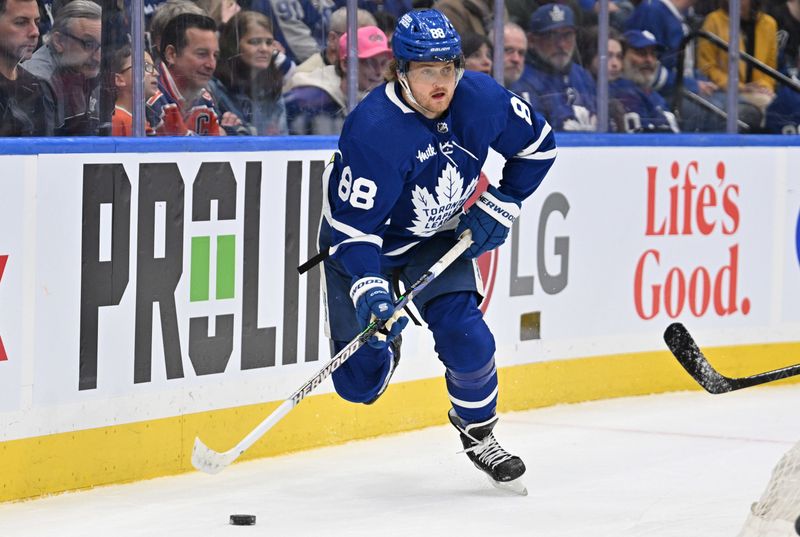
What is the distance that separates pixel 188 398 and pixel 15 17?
3.78ft

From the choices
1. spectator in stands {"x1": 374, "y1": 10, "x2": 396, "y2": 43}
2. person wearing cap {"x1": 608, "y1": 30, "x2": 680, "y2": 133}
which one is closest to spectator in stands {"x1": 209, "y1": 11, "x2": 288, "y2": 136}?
spectator in stands {"x1": 374, "y1": 10, "x2": 396, "y2": 43}

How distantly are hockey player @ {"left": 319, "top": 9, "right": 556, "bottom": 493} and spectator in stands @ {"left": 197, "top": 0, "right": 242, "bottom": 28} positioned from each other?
79cm

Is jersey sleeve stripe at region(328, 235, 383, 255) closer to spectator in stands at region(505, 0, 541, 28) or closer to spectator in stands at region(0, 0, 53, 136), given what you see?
spectator in stands at region(0, 0, 53, 136)

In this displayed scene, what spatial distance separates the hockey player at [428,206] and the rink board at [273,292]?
1.41ft

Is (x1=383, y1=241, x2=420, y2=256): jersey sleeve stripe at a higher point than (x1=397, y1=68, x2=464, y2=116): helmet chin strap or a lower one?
lower

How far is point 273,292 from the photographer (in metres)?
4.70

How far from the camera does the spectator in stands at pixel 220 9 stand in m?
4.59

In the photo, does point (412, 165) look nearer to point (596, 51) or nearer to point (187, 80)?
point (187, 80)

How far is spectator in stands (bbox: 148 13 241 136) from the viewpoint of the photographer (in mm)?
4492

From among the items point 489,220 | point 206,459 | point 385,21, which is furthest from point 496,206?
point 385,21

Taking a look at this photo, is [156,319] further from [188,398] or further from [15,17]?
[15,17]

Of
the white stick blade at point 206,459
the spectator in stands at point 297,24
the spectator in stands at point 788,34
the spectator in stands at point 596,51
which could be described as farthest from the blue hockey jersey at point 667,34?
the white stick blade at point 206,459

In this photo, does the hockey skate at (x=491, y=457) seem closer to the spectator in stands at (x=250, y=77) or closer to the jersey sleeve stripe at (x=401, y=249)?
the jersey sleeve stripe at (x=401, y=249)

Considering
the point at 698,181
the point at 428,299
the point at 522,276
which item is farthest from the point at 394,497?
the point at 698,181
